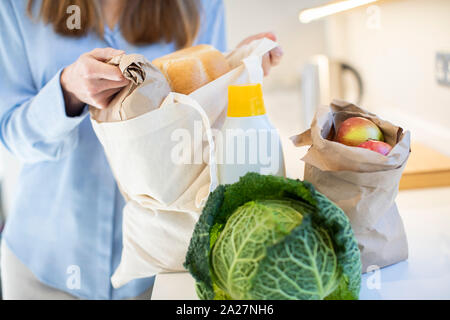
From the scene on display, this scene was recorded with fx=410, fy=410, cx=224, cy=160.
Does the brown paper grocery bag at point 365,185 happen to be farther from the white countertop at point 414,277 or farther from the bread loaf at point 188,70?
the bread loaf at point 188,70

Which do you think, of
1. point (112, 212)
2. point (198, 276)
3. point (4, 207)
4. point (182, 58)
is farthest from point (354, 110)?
point (4, 207)

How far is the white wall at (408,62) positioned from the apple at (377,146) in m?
0.48

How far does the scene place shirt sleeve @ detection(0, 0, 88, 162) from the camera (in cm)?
85

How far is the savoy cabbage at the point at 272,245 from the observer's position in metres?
0.43

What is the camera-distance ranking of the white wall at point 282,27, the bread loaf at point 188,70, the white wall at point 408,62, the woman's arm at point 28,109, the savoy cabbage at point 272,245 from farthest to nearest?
the white wall at point 282,27
the white wall at point 408,62
the woman's arm at point 28,109
the bread loaf at point 188,70
the savoy cabbage at point 272,245

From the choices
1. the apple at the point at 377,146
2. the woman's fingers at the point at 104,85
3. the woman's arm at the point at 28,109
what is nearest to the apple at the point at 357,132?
the apple at the point at 377,146

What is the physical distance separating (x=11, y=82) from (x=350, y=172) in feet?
2.51

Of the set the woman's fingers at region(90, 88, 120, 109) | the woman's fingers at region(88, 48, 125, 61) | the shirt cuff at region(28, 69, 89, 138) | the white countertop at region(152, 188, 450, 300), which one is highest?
the woman's fingers at region(88, 48, 125, 61)

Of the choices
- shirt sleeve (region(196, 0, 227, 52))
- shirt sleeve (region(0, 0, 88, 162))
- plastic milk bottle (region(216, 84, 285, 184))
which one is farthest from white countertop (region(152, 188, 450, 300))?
shirt sleeve (region(196, 0, 227, 52))

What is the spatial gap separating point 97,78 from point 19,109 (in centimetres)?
36

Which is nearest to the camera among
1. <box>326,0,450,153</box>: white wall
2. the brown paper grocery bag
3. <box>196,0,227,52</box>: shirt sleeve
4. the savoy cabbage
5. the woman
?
the savoy cabbage

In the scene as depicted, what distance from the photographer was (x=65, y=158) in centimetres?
98

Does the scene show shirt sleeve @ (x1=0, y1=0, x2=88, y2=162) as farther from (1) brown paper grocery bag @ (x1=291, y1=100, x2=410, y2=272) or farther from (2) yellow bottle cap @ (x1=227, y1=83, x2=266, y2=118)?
(1) brown paper grocery bag @ (x1=291, y1=100, x2=410, y2=272)

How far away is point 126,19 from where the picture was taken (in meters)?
0.98
